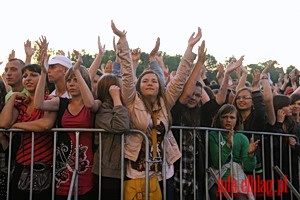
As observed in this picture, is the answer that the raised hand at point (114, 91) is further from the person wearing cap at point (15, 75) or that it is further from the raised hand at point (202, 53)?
the person wearing cap at point (15, 75)

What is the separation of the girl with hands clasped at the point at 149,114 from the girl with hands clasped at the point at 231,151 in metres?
0.77

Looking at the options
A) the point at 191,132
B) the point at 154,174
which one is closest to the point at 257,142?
the point at 191,132

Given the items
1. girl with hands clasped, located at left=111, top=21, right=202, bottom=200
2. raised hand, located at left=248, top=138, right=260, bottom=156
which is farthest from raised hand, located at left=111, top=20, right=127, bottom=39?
raised hand, located at left=248, top=138, right=260, bottom=156

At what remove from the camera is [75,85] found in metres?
5.41

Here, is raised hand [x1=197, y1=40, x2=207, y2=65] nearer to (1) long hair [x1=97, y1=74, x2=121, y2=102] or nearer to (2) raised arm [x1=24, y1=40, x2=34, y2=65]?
(1) long hair [x1=97, y1=74, x2=121, y2=102]

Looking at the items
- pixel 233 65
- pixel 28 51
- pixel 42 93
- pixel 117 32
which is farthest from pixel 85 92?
pixel 28 51

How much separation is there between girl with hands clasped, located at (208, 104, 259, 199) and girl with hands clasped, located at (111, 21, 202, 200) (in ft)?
2.52

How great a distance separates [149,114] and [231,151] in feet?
4.54

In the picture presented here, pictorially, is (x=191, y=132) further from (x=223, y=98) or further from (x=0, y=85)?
(x=0, y=85)

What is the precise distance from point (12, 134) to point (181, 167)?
1938 millimetres

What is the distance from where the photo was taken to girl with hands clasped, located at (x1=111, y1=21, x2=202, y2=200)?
5270 mm

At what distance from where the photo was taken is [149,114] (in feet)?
18.0

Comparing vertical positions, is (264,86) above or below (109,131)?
above

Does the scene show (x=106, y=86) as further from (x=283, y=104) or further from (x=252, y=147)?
(x=283, y=104)
